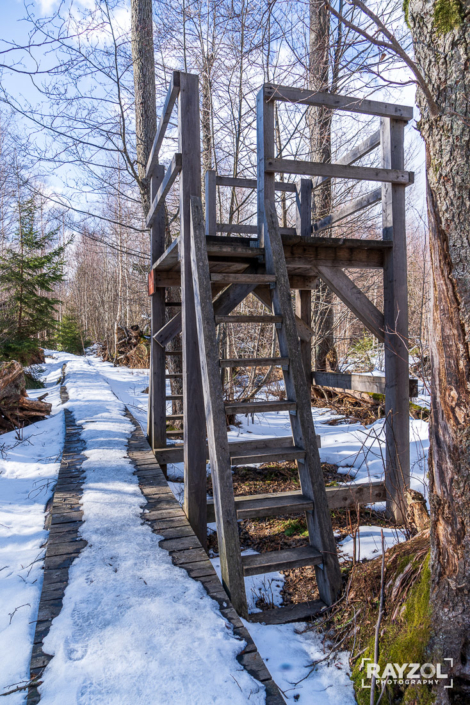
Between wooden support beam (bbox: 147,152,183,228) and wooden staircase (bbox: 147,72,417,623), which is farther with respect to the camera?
wooden support beam (bbox: 147,152,183,228)

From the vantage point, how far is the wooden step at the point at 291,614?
8.96 feet

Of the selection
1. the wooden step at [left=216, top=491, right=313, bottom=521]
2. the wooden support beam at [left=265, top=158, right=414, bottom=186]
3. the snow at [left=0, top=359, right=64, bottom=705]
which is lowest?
the snow at [left=0, top=359, right=64, bottom=705]

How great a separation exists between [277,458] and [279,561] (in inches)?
25.0

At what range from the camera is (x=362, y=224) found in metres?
8.66

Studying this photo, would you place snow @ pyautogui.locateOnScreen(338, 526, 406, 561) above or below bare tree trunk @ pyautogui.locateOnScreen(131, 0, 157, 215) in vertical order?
below

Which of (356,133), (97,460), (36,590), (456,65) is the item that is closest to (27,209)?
(356,133)

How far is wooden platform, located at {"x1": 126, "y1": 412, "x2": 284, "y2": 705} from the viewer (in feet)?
6.29

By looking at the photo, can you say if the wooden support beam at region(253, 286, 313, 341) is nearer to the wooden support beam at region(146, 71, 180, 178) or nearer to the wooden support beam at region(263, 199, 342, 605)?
the wooden support beam at region(263, 199, 342, 605)

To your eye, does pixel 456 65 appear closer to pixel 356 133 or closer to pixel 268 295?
pixel 268 295

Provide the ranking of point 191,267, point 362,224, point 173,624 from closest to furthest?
point 173,624, point 191,267, point 362,224

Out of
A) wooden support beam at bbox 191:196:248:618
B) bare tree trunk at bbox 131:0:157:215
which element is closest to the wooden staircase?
wooden support beam at bbox 191:196:248:618

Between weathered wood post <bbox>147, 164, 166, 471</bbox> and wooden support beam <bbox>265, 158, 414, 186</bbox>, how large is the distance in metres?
2.52

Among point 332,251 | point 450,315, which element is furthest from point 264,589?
point 332,251

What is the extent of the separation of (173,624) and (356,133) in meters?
8.25
